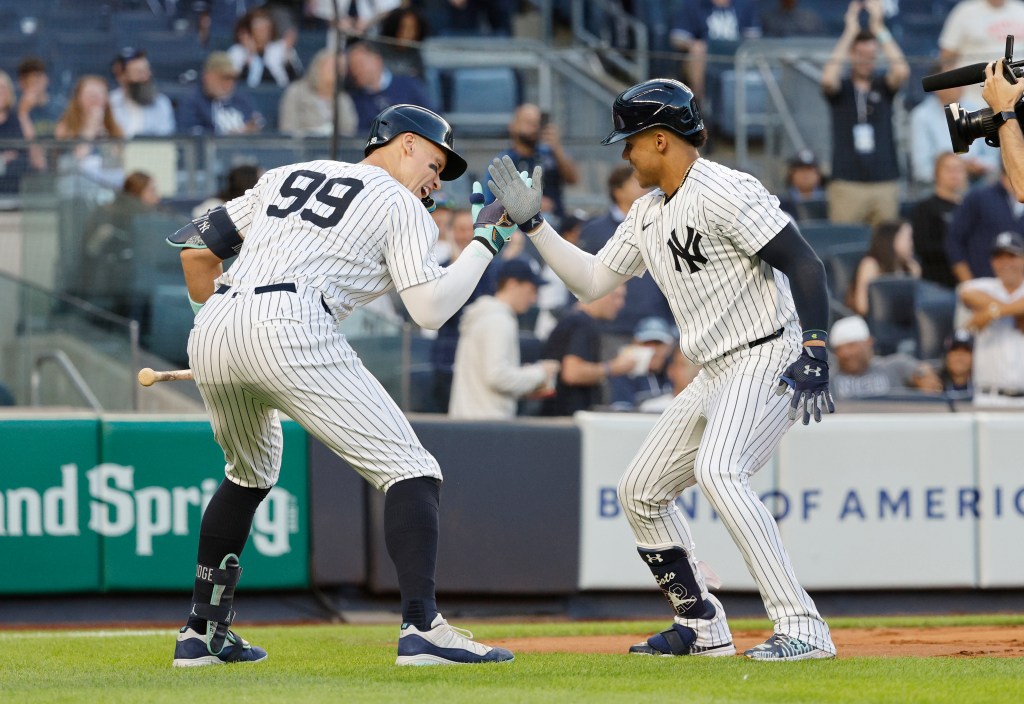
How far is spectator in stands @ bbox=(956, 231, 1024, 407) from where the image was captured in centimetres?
938

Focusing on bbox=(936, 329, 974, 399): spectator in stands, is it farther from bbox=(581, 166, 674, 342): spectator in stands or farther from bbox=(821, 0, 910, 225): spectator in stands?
bbox=(581, 166, 674, 342): spectator in stands

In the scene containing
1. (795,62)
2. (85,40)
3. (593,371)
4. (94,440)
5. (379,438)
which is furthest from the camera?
(85,40)

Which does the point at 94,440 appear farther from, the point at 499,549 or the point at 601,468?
the point at 601,468

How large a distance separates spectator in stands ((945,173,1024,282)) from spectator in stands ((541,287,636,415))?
306cm

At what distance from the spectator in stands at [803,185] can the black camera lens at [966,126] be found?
5.71 meters

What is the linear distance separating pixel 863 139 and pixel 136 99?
5470 mm

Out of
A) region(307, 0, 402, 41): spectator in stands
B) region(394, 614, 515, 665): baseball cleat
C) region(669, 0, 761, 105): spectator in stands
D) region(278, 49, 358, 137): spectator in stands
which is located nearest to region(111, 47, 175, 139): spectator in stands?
region(278, 49, 358, 137): spectator in stands

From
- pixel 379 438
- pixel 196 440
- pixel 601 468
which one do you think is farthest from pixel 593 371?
pixel 379 438

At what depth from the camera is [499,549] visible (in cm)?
809

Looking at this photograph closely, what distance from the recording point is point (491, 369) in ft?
28.1

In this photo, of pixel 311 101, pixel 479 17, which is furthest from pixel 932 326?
pixel 479 17

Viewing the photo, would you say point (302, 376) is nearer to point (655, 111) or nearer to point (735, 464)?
point (735, 464)

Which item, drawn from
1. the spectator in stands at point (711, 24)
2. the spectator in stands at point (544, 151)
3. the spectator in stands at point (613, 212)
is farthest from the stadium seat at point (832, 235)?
the spectator in stands at point (711, 24)

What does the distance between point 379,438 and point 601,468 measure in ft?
12.1
